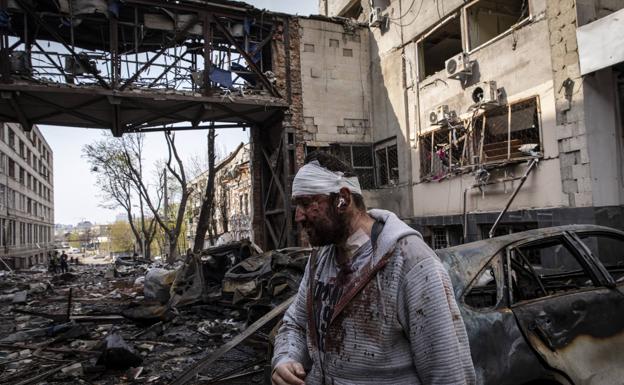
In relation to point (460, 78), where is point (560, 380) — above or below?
below

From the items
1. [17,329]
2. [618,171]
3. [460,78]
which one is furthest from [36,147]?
A: [618,171]

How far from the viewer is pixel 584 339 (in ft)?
10.00

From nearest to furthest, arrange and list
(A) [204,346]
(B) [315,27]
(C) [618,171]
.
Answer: (A) [204,346] → (C) [618,171] → (B) [315,27]

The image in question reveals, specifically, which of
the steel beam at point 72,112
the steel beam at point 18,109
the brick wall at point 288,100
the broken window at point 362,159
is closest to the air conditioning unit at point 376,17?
the brick wall at point 288,100

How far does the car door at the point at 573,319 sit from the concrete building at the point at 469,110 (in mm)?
5326

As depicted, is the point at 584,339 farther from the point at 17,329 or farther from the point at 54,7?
the point at 54,7

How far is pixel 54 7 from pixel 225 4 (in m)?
4.53

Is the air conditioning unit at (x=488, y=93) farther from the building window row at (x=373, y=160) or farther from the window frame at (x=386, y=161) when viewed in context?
the building window row at (x=373, y=160)

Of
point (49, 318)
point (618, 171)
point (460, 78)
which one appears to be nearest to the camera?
point (618, 171)

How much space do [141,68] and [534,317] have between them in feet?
35.9

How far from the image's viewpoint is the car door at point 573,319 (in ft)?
9.39

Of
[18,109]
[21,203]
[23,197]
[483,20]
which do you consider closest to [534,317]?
[483,20]

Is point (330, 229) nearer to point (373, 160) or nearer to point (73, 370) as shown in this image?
point (73, 370)

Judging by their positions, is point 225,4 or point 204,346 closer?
point 204,346
